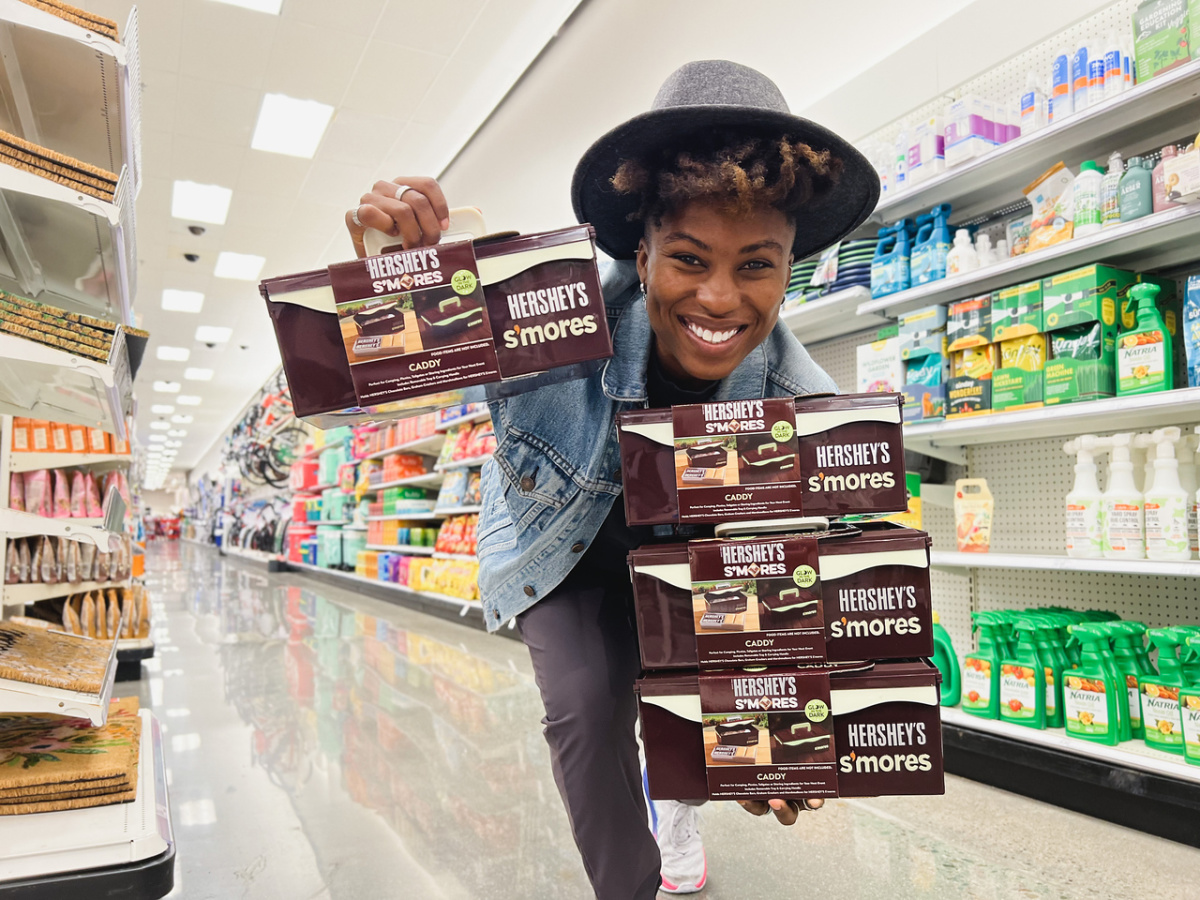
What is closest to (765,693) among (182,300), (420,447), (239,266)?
(420,447)

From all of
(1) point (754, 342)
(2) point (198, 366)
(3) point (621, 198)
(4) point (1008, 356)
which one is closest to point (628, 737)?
(1) point (754, 342)

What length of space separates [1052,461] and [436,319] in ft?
8.34

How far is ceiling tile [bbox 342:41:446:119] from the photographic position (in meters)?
4.58

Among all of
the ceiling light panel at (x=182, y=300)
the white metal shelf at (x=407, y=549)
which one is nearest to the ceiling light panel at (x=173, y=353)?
the ceiling light panel at (x=182, y=300)

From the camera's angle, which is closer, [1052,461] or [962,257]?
[962,257]

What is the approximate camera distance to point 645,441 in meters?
0.98

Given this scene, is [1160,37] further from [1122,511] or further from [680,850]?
[680,850]

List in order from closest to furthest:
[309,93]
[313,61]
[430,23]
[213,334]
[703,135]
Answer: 1. [703,135]
2. [430,23]
3. [313,61]
4. [309,93]
5. [213,334]

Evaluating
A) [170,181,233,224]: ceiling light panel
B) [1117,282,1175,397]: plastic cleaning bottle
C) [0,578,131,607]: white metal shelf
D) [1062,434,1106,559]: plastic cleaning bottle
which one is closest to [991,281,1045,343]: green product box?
[1117,282,1175,397]: plastic cleaning bottle

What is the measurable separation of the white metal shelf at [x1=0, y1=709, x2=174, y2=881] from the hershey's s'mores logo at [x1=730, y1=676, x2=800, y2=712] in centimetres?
100

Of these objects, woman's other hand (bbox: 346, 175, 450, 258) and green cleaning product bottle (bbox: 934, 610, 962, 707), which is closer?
woman's other hand (bbox: 346, 175, 450, 258)

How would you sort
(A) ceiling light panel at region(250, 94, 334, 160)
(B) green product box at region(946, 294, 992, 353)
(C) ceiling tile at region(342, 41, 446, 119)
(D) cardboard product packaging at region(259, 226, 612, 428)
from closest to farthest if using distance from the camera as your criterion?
(D) cardboard product packaging at region(259, 226, 612, 428) → (B) green product box at region(946, 294, 992, 353) → (C) ceiling tile at region(342, 41, 446, 119) → (A) ceiling light panel at region(250, 94, 334, 160)

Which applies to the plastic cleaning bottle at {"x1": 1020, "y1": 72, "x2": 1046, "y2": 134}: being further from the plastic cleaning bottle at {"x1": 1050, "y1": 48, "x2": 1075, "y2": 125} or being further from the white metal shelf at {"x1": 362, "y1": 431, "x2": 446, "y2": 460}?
the white metal shelf at {"x1": 362, "y1": 431, "x2": 446, "y2": 460}

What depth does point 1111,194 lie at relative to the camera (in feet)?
7.16
